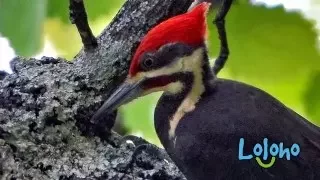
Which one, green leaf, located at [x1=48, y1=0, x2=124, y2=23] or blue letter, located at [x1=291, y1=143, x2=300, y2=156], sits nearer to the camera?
blue letter, located at [x1=291, y1=143, x2=300, y2=156]

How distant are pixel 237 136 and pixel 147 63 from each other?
0.32 feet

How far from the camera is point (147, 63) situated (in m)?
0.89

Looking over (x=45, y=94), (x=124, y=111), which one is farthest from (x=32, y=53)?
(x=124, y=111)

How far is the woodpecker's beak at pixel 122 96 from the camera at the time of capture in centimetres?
90

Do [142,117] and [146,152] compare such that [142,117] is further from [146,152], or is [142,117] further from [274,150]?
[274,150]

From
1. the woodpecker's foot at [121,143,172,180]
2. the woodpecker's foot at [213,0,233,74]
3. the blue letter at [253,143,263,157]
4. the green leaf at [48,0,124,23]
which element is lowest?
the blue letter at [253,143,263,157]

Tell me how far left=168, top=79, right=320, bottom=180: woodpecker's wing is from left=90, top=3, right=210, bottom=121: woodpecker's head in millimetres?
35

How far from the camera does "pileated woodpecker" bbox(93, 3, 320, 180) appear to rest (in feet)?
2.93

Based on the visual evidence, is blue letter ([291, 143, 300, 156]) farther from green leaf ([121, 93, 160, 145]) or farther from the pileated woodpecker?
green leaf ([121, 93, 160, 145])

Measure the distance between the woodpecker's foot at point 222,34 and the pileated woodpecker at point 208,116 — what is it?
36 mm

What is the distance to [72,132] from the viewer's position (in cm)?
96

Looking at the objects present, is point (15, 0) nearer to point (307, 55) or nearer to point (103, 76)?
point (103, 76)

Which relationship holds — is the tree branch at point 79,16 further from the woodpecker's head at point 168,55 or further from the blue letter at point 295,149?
the blue letter at point 295,149

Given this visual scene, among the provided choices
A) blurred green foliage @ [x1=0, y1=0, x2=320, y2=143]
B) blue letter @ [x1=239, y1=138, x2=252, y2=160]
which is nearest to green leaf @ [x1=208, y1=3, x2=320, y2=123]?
blurred green foliage @ [x1=0, y1=0, x2=320, y2=143]
